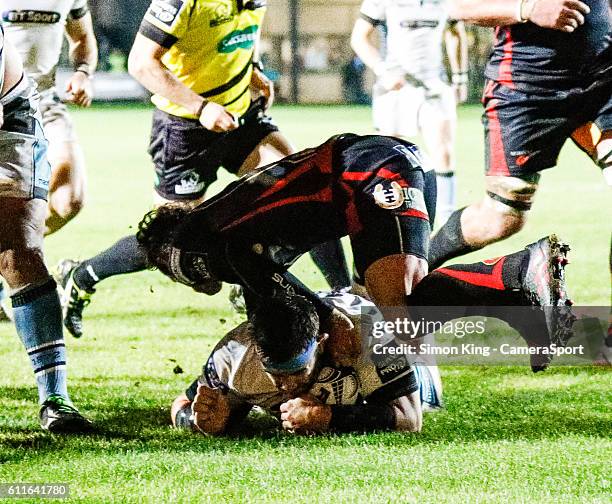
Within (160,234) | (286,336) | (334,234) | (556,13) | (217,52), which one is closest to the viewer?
(286,336)

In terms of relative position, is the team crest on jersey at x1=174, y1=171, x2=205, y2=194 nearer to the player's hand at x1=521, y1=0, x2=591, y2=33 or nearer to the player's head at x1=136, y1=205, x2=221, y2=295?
the player's head at x1=136, y1=205, x2=221, y2=295

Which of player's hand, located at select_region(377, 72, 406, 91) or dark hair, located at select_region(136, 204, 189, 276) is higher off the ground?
dark hair, located at select_region(136, 204, 189, 276)

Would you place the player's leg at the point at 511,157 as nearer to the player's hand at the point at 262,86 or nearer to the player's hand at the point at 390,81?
the player's hand at the point at 262,86

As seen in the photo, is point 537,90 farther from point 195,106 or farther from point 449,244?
point 195,106

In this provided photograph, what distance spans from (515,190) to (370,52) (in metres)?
4.24

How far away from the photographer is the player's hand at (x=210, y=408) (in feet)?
14.0

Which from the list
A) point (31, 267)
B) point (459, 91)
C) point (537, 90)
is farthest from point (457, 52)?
point (31, 267)

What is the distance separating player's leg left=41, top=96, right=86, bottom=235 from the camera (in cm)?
682

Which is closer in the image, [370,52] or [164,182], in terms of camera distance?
[164,182]

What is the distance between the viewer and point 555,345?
4395 millimetres

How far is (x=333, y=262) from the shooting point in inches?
239

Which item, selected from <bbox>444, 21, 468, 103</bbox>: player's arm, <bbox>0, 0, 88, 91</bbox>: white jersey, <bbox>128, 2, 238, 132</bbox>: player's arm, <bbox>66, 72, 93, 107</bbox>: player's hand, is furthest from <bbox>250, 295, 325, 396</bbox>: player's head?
<bbox>444, 21, 468, 103</bbox>: player's arm

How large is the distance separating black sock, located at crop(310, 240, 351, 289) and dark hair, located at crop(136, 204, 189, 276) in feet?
4.86

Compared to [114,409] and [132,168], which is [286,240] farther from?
[132,168]
